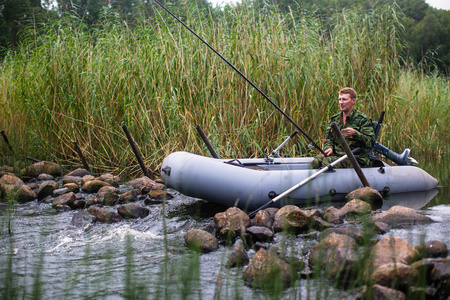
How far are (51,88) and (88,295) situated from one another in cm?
504

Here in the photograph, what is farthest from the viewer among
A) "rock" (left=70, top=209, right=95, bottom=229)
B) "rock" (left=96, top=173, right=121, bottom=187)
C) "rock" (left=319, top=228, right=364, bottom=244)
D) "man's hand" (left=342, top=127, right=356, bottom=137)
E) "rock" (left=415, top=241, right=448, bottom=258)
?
"rock" (left=96, top=173, right=121, bottom=187)

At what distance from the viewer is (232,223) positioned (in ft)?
11.9

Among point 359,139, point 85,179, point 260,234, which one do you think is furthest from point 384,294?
point 85,179

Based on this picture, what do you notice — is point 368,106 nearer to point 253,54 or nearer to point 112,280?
point 253,54

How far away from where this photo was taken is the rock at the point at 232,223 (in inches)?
142

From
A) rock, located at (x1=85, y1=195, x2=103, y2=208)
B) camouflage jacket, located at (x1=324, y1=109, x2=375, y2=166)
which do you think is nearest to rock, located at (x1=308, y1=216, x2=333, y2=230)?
camouflage jacket, located at (x1=324, y1=109, x2=375, y2=166)

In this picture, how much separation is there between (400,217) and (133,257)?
2.08 metres

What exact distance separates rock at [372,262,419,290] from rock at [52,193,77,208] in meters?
3.48

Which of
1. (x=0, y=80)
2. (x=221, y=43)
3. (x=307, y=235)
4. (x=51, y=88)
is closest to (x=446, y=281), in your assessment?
(x=307, y=235)

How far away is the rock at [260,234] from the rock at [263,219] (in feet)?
0.89

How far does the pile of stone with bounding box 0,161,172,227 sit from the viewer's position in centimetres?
434

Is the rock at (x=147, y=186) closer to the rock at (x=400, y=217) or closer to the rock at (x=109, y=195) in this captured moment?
the rock at (x=109, y=195)

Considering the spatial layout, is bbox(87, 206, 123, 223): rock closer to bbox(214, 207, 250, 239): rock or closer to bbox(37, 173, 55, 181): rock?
bbox(214, 207, 250, 239): rock

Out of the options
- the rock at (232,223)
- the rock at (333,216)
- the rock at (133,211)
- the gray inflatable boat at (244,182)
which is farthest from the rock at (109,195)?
the rock at (333,216)
